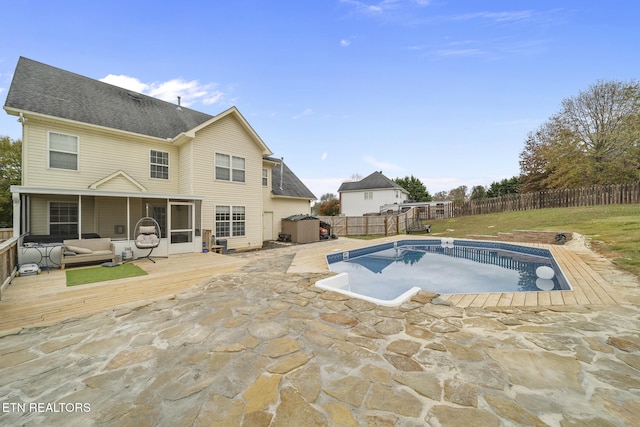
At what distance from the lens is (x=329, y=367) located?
2.52 m

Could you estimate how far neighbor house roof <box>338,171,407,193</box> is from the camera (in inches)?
1211

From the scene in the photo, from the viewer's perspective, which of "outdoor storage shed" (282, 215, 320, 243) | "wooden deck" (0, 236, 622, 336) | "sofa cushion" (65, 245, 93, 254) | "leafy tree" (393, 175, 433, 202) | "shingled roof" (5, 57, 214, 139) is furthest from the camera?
"leafy tree" (393, 175, 433, 202)

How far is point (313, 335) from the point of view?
320 cm

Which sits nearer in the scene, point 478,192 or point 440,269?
point 440,269

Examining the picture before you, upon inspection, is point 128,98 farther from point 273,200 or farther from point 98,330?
point 98,330

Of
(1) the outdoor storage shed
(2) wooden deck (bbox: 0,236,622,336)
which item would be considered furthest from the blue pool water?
(1) the outdoor storage shed

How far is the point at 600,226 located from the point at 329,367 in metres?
15.4

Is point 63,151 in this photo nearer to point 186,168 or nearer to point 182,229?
point 186,168

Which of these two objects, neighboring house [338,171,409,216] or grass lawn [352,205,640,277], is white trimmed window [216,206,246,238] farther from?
neighboring house [338,171,409,216]

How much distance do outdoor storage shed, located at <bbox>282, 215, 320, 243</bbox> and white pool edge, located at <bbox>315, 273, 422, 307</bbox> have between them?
8490 millimetres

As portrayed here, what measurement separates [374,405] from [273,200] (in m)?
14.2

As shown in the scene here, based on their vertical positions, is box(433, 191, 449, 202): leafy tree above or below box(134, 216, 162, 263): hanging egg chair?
above

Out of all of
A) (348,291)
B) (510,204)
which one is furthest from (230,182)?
(510,204)

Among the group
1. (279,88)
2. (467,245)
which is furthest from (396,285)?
(279,88)
